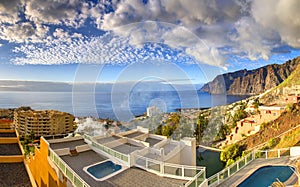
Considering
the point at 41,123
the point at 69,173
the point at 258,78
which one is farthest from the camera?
the point at 258,78

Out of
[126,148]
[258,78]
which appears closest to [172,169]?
[126,148]

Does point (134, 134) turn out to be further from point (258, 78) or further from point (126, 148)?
point (258, 78)

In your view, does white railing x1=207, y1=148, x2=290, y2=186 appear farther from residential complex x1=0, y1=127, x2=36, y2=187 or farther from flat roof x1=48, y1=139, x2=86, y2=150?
flat roof x1=48, y1=139, x2=86, y2=150

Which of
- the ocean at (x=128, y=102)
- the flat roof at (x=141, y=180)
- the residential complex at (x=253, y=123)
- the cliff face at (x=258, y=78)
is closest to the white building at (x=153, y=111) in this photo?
the ocean at (x=128, y=102)

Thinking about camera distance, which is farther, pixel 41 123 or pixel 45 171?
pixel 41 123

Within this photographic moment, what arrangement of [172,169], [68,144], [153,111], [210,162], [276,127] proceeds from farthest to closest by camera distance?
[210,162]
[276,127]
[153,111]
[68,144]
[172,169]

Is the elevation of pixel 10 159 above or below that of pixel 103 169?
below
